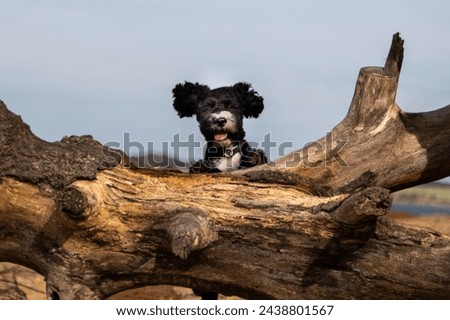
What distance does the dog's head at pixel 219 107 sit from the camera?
8.62 m

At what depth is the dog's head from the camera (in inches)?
340

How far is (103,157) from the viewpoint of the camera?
21.1ft

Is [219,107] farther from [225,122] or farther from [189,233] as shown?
[189,233]

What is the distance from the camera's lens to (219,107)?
876 centimetres

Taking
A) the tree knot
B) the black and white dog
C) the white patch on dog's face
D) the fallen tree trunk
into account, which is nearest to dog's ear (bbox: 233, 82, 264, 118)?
the black and white dog

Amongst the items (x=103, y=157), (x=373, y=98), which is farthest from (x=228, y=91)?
(x=103, y=157)

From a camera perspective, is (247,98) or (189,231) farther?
(247,98)

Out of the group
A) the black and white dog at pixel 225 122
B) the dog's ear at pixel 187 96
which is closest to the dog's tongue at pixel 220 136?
the black and white dog at pixel 225 122

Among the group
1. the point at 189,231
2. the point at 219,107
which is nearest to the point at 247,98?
the point at 219,107

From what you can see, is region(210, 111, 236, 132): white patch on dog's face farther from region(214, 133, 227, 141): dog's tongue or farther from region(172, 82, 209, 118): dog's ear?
region(172, 82, 209, 118): dog's ear

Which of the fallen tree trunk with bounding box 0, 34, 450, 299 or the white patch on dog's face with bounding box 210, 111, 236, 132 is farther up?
the white patch on dog's face with bounding box 210, 111, 236, 132


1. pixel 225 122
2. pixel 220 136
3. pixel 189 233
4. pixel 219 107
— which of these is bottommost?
pixel 189 233

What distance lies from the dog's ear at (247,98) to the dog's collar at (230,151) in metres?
0.57

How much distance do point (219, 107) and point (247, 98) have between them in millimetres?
463
